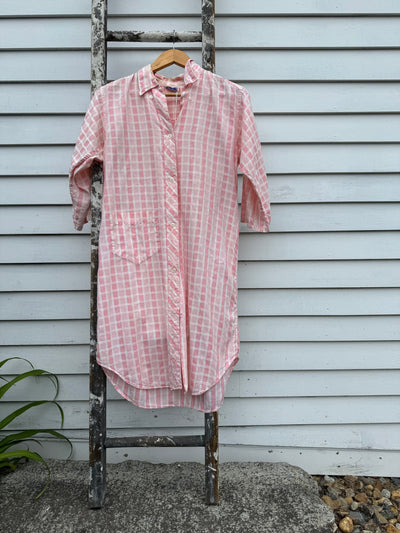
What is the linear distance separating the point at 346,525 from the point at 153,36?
213 centimetres

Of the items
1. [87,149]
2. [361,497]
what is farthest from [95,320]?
[361,497]

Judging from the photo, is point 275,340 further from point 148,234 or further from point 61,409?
point 61,409

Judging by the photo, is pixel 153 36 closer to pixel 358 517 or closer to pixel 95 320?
pixel 95 320

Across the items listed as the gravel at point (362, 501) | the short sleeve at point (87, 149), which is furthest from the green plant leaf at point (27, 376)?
the gravel at point (362, 501)

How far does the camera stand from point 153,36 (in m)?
1.62

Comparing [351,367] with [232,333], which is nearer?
[232,333]

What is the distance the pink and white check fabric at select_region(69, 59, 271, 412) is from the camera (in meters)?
1.57

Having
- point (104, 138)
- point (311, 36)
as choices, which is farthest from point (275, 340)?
point (311, 36)

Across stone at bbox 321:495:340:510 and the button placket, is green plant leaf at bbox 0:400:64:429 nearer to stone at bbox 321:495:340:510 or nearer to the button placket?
the button placket

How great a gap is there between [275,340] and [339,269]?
Answer: 44cm

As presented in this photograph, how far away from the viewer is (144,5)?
1805mm

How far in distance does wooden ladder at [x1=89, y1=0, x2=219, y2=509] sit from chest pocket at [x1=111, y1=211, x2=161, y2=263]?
0.12 m

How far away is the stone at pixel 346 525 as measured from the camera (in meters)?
1.77

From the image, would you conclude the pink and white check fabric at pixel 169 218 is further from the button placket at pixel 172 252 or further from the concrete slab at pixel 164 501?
the concrete slab at pixel 164 501
